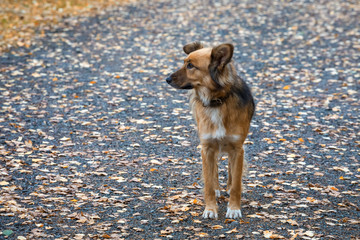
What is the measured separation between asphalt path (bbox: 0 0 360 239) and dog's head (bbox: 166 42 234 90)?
63.8 inches

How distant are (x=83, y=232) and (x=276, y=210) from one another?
2374 millimetres

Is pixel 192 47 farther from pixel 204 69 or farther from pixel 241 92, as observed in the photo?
pixel 241 92

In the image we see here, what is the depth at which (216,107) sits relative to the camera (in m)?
5.23

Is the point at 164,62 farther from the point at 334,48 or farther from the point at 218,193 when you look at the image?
the point at 218,193

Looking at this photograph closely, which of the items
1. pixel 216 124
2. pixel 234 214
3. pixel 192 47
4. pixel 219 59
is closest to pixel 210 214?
pixel 234 214

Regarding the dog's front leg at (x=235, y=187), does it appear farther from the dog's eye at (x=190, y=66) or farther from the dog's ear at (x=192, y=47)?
the dog's ear at (x=192, y=47)

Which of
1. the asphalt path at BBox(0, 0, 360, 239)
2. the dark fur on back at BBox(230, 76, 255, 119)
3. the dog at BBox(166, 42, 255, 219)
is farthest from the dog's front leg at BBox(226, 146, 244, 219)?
the dark fur on back at BBox(230, 76, 255, 119)

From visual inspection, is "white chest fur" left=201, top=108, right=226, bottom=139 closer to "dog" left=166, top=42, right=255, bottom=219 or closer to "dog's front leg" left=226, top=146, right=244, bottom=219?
"dog" left=166, top=42, right=255, bottom=219

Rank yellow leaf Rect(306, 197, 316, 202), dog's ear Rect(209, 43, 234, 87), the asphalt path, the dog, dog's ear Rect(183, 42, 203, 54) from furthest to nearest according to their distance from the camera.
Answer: yellow leaf Rect(306, 197, 316, 202) < dog's ear Rect(183, 42, 203, 54) < the asphalt path < the dog < dog's ear Rect(209, 43, 234, 87)

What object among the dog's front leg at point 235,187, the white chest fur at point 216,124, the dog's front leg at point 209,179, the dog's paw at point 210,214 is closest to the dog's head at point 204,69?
the white chest fur at point 216,124

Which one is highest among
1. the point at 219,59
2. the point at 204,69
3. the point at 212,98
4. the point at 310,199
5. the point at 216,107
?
the point at 219,59

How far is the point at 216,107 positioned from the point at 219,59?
23.1 inches

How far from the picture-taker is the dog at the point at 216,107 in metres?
5.11

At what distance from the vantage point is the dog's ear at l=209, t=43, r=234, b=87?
4.84m
